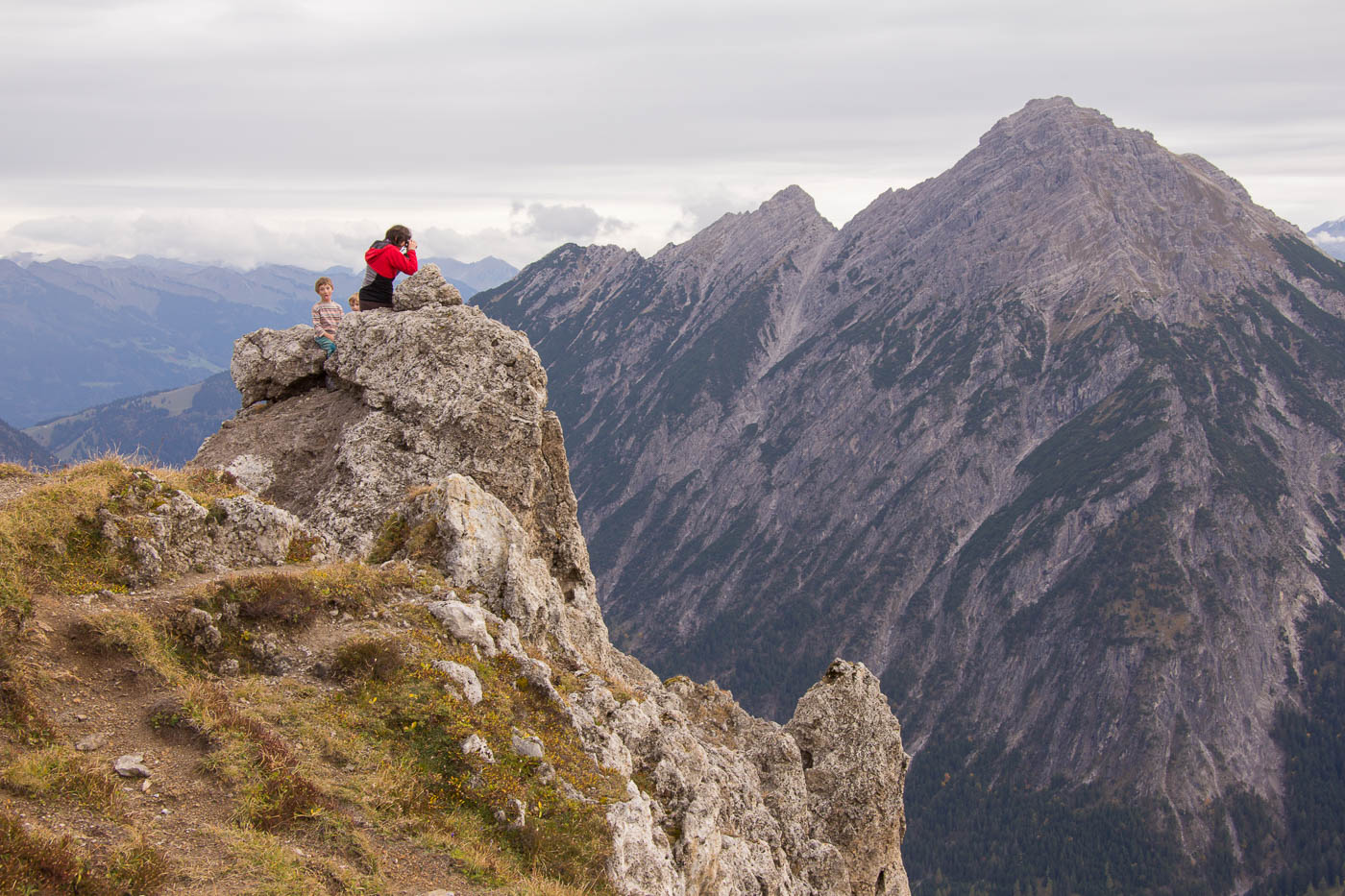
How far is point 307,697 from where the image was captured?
1733 cm

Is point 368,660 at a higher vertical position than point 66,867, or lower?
higher

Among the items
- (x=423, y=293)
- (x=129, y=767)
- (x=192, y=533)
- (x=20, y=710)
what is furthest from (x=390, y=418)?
(x=129, y=767)

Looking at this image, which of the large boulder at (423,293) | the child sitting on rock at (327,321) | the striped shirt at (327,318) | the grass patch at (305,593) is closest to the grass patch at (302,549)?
the grass patch at (305,593)

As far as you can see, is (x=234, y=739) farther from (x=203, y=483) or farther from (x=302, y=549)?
(x=203, y=483)

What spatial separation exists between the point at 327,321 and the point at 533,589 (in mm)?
14589

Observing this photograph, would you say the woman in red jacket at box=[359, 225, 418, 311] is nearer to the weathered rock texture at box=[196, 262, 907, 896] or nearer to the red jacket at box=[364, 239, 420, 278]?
the red jacket at box=[364, 239, 420, 278]

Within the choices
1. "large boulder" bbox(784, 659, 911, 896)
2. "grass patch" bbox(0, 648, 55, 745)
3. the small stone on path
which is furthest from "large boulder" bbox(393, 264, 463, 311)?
"large boulder" bbox(784, 659, 911, 896)

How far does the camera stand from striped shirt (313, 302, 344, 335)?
105ft

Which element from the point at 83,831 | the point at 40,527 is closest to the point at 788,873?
the point at 83,831

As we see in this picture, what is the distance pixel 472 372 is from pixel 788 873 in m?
20.0

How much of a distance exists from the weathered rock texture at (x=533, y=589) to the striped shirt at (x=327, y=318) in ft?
3.81

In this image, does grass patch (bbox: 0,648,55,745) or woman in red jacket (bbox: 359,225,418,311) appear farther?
woman in red jacket (bbox: 359,225,418,311)

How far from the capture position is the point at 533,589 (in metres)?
25.3

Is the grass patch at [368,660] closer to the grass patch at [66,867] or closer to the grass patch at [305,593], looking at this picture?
the grass patch at [305,593]
